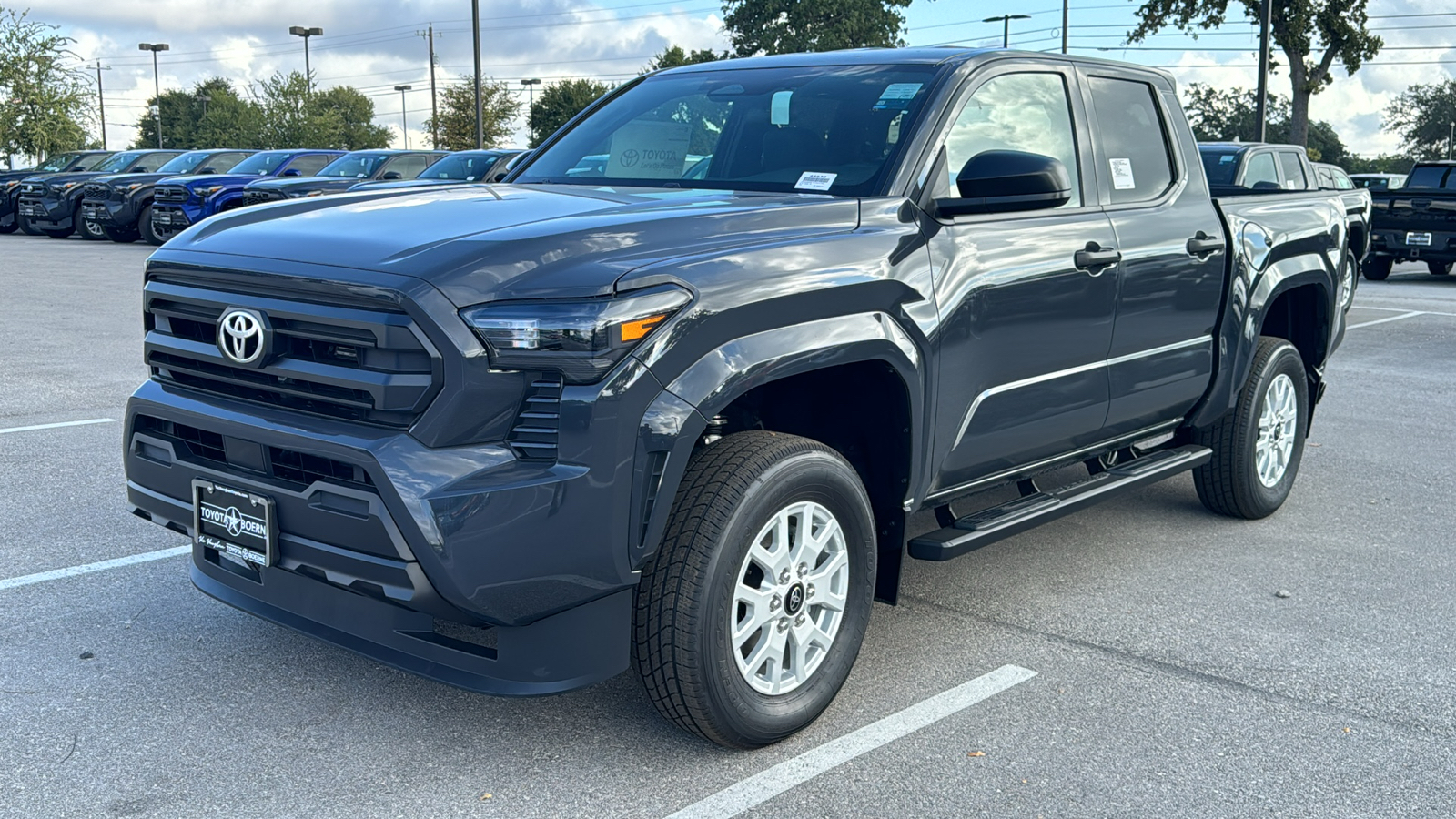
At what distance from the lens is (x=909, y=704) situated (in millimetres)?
3861

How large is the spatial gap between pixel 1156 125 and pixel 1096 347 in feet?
4.04

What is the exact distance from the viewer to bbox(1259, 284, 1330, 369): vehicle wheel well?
6328mm

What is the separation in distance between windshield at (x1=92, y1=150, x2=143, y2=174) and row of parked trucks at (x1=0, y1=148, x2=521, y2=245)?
0.07ft

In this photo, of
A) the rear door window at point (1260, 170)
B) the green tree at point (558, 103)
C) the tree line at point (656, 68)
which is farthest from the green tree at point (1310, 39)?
the green tree at point (558, 103)

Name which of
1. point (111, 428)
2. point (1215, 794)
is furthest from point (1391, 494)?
point (111, 428)

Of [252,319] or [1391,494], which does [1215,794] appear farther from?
[1391,494]

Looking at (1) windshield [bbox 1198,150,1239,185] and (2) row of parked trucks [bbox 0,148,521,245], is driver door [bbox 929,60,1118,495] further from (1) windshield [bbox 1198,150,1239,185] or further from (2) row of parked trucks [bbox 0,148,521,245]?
(2) row of parked trucks [bbox 0,148,521,245]

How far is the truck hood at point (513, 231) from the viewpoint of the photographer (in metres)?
3.09

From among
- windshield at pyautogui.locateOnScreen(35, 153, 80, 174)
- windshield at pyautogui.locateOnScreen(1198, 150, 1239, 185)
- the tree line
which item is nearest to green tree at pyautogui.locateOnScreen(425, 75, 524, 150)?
the tree line

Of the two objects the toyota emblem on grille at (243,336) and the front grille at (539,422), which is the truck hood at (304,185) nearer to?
the toyota emblem on grille at (243,336)

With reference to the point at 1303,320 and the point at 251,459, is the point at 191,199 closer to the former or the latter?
the point at 1303,320

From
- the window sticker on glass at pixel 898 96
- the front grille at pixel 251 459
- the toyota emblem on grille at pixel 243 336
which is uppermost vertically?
the window sticker on glass at pixel 898 96

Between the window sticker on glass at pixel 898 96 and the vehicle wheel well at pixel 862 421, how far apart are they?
3.13 feet

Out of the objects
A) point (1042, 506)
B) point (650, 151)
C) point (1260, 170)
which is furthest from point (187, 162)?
point (1042, 506)
